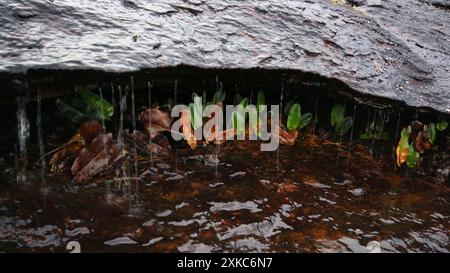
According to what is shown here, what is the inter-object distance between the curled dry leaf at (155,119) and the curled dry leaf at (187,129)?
15 cm

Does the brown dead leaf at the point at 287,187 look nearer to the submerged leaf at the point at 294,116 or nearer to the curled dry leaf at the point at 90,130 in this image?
the submerged leaf at the point at 294,116

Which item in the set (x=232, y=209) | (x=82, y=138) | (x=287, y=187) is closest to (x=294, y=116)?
(x=287, y=187)

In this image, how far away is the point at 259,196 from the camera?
3.68m

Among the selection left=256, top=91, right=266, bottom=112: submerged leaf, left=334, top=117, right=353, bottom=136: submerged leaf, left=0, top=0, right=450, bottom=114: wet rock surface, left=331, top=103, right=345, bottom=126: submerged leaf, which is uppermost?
left=0, top=0, right=450, bottom=114: wet rock surface

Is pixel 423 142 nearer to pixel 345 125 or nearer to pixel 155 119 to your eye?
pixel 345 125

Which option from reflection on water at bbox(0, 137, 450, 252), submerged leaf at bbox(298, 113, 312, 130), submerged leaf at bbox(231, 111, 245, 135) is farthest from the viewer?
submerged leaf at bbox(298, 113, 312, 130)

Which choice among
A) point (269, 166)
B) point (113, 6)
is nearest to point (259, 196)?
point (269, 166)

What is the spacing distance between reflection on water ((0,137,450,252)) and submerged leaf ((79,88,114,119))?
0.58 metres

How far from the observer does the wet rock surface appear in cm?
345

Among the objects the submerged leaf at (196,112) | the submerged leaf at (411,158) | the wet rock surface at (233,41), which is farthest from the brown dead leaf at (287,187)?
the submerged leaf at (411,158)

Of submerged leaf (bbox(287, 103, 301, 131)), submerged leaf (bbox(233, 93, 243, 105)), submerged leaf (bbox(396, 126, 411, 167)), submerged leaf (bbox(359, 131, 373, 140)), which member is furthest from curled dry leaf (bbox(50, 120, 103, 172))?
submerged leaf (bbox(396, 126, 411, 167))

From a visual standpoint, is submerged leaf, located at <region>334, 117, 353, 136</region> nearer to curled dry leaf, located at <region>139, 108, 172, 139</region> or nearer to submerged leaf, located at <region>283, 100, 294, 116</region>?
submerged leaf, located at <region>283, 100, 294, 116</region>

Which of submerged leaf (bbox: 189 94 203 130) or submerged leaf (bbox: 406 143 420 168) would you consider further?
submerged leaf (bbox: 406 143 420 168)

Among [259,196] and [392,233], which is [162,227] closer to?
[259,196]
